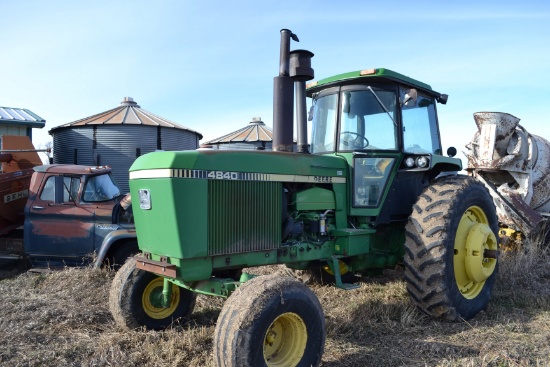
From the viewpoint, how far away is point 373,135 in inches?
181

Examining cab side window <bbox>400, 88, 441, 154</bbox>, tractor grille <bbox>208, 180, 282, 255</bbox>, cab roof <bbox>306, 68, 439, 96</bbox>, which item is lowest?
tractor grille <bbox>208, 180, 282, 255</bbox>

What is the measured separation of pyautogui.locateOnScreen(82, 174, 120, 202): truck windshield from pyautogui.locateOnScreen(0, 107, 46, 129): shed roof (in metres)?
7.52

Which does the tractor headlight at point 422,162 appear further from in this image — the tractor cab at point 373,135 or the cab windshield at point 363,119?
the cab windshield at point 363,119

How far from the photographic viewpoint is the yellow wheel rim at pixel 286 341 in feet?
10.5

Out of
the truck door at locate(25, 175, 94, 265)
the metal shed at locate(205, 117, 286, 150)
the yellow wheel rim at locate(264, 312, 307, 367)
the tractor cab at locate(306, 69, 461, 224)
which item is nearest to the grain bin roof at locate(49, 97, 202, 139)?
the metal shed at locate(205, 117, 286, 150)

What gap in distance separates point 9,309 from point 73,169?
280 centimetres

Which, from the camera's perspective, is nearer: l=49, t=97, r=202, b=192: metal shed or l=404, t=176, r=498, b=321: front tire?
l=404, t=176, r=498, b=321: front tire

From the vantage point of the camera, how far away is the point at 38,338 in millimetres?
3965

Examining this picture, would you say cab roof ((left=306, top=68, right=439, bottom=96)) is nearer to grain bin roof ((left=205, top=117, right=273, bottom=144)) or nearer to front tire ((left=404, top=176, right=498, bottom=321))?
front tire ((left=404, top=176, right=498, bottom=321))

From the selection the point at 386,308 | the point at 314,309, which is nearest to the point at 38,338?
the point at 314,309

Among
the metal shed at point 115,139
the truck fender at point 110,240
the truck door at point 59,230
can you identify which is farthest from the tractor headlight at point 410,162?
the metal shed at point 115,139

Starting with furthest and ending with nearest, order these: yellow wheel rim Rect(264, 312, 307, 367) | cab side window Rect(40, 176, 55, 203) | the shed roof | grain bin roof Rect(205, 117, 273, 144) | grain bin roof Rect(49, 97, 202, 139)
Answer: grain bin roof Rect(205, 117, 273, 144) → grain bin roof Rect(49, 97, 202, 139) → the shed roof → cab side window Rect(40, 176, 55, 203) → yellow wheel rim Rect(264, 312, 307, 367)

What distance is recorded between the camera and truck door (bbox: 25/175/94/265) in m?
6.62

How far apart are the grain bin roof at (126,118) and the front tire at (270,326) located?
1312 centimetres
